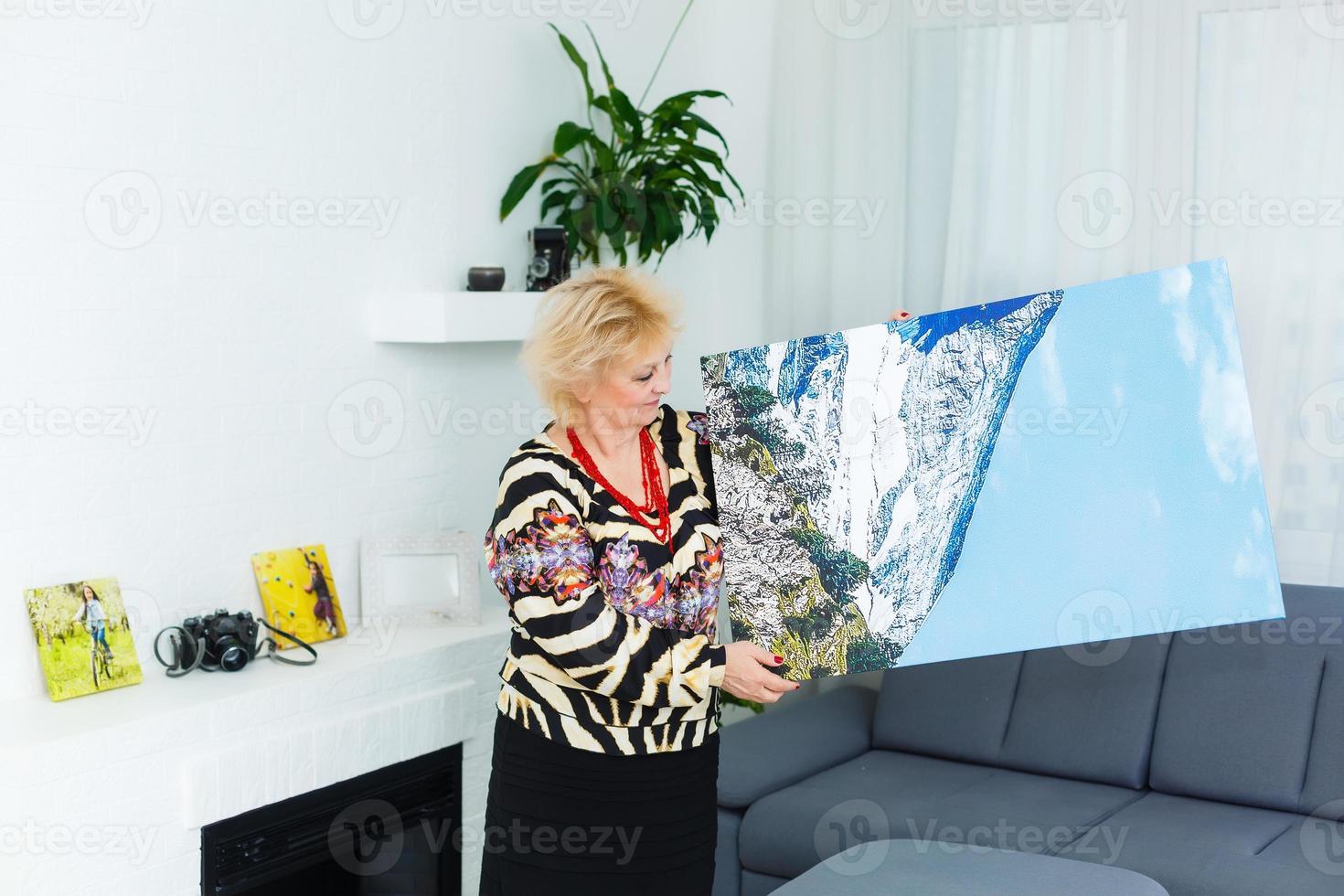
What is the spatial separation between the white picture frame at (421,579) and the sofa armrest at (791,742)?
723mm

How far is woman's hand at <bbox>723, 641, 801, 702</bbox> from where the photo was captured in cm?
215

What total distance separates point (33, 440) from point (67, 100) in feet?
2.13

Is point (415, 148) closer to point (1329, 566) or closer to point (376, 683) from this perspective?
point (376, 683)

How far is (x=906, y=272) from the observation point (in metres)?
3.82

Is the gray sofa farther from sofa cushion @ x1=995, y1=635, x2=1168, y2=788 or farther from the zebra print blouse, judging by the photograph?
the zebra print blouse

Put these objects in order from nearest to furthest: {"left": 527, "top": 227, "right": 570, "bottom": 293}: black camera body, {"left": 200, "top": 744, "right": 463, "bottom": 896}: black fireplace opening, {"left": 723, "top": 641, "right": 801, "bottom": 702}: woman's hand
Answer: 1. {"left": 723, "top": 641, "right": 801, "bottom": 702}: woman's hand
2. {"left": 200, "top": 744, "right": 463, "bottom": 896}: black fireplace opening
3. {"left": 527, "top": 227, "right": 570, "bottom": 293}: black camera body

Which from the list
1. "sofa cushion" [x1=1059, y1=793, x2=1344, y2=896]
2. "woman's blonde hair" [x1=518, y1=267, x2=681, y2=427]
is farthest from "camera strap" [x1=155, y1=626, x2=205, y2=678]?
"sofa cushion" [x1=1059, y1=793, x2=1344, y2=896]

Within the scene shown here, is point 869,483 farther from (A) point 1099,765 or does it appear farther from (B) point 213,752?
(B) point 213,752

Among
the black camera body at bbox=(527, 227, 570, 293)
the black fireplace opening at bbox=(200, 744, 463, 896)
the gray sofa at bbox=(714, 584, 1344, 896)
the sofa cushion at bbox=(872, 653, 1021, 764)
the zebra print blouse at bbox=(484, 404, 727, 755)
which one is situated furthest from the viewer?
the black camera body at bbox=(527, 227, 570, 293)

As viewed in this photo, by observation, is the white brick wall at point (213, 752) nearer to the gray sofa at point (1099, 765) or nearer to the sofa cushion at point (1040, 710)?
the gray sofa at point (1099, 765)

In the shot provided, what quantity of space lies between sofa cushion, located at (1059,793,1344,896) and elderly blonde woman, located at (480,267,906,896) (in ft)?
3.26

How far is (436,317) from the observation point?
3111 millimetres

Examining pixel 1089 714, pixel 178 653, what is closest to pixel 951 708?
pixel 1089 714

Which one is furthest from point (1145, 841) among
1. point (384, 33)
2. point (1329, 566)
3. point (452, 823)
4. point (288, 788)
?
point (384, 33)
